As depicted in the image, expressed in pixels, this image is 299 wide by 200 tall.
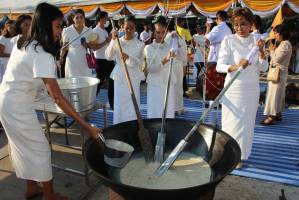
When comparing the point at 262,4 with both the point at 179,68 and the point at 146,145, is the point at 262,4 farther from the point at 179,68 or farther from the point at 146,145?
the point at 146,145

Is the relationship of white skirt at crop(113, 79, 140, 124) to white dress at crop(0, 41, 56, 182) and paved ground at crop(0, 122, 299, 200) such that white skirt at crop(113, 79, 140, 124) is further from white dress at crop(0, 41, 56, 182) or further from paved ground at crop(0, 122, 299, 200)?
white dress at crop(0, 41, 56, 182)

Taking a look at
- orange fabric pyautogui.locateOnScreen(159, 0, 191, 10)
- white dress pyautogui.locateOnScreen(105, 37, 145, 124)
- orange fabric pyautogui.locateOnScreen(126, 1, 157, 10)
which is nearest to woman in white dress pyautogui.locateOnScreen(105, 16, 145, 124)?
white dress pyautogui.locateOnScreen(105, 37, 145, 124)

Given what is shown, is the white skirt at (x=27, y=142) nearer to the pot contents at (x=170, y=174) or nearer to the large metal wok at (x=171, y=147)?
the large metal wok at (x=171, y=147)

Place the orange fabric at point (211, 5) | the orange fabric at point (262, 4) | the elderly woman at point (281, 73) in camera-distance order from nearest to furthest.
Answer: the elderly woman at point (281, 73) → the orange fabric at point (262, 4) → the orange fabric at point (211, 5)

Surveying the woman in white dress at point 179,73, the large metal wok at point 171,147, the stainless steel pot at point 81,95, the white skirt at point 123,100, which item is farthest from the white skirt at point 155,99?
the large metal wok at point 171,147

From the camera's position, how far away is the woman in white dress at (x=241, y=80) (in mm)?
2820

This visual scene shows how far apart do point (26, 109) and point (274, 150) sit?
2.75m

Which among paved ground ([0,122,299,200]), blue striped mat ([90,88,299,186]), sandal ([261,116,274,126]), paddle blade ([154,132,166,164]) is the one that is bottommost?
paved ground ([0,122,299,200])

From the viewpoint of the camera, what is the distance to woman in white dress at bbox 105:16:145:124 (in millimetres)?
3553

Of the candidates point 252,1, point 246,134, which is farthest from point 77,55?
point 252,1

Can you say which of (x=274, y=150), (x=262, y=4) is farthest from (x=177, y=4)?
(x=274, y=150)

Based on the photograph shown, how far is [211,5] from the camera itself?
24.7 ft

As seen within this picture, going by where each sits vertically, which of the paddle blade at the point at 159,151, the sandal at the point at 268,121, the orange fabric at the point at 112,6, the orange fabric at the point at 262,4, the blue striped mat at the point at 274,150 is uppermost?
the orange fabric at the point at 112,6

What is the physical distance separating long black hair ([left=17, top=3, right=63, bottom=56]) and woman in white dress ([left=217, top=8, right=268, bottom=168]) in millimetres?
1589
